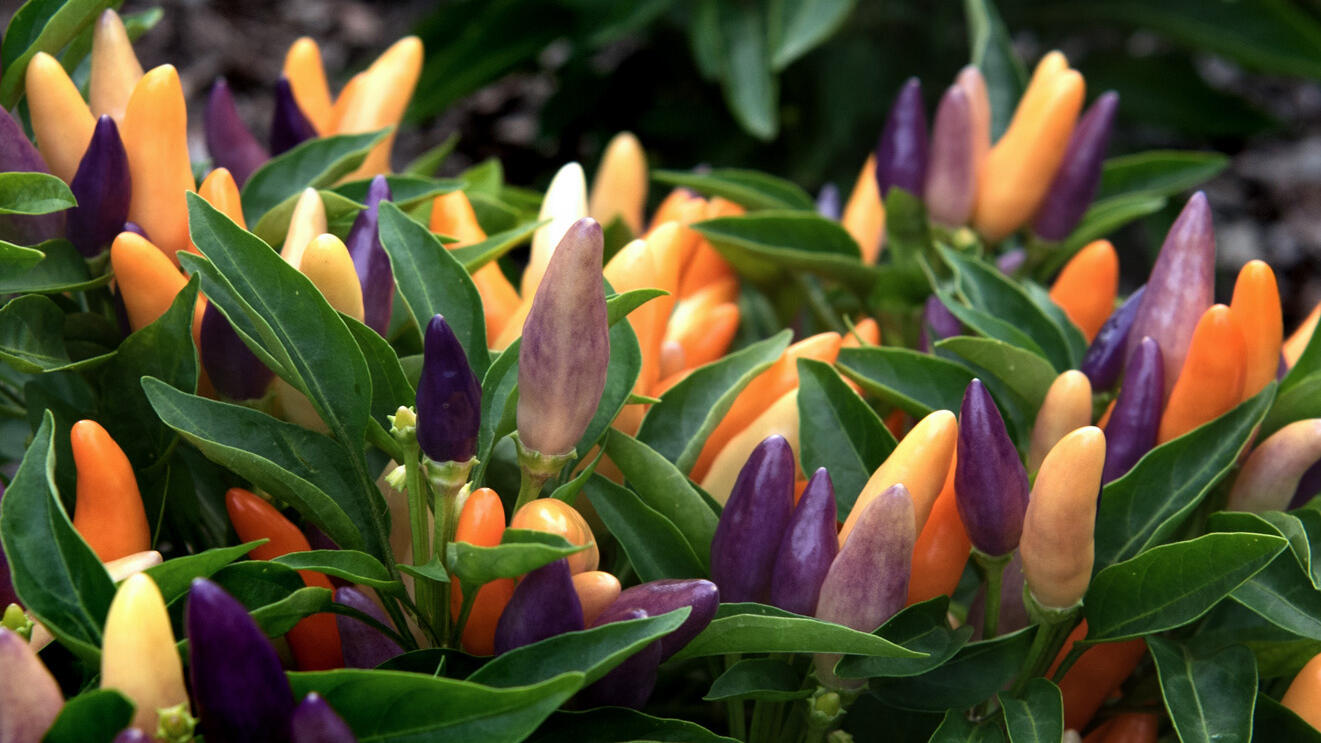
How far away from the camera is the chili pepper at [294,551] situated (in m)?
0.66

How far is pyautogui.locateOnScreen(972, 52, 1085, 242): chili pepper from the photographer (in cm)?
97

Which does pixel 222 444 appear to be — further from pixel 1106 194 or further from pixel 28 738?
pixel 1106 194

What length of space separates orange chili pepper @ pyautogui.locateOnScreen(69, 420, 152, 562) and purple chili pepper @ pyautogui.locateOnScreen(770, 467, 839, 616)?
348mm

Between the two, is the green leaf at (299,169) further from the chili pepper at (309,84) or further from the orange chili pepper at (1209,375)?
the orange chili pepper at (1209,375)

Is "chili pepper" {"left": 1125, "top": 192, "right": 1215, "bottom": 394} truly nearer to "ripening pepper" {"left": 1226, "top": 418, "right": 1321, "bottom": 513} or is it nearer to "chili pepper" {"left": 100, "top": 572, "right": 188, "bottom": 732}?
"ripening pepper" {"left": 1226, "top": 418, "right": 1321, "bottom": 513}

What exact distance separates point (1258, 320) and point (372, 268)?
553 mm

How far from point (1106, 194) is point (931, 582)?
0.63 metres

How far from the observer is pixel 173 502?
749 millimetres

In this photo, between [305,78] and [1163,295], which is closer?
[1163,295]

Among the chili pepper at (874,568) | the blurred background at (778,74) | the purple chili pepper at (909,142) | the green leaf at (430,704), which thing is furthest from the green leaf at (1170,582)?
the blurred background at (778,74)

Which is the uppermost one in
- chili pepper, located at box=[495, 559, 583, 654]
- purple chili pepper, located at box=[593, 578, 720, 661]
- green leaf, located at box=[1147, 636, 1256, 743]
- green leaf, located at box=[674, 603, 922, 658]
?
chili pepper, located at box=[495, 559, 583, 654]

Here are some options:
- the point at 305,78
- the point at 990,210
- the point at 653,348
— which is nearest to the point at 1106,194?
the point at 990,210

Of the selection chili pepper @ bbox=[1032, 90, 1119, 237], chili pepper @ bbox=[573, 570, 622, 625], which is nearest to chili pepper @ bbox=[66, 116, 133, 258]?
chili pepper @ bbox=[573, 570, 622, 625]

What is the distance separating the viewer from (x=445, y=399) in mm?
592
